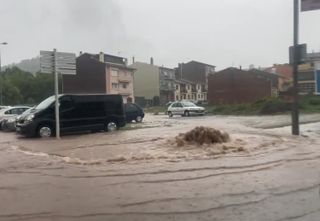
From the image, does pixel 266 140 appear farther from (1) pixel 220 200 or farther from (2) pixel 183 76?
(2) pixel 183 76

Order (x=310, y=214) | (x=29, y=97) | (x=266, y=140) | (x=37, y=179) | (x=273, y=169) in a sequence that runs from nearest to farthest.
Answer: (x=310, y=214)
(x=37, y=179)
(x=273, y=169)
(x=266, y=140)
(x=29, y=97)

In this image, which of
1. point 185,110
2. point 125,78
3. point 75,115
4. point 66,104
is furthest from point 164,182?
point 125,78

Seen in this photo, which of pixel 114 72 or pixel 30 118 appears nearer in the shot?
pixel 30 118

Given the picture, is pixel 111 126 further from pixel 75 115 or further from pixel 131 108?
pixel 131 108

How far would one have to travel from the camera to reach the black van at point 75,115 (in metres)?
20.7

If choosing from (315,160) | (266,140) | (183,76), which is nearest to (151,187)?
Result: (315,160)

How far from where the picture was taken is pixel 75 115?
2164 centimetres

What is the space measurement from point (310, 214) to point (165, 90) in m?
102

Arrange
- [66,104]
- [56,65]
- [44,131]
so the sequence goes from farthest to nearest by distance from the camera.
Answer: [66,104] < [44,131] < [56,65]

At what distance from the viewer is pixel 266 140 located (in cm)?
1600

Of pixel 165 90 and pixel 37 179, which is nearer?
pixel 37 179

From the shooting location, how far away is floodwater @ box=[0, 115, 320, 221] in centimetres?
688

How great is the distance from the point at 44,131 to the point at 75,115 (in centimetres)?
155

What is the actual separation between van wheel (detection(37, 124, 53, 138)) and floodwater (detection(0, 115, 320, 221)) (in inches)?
207
